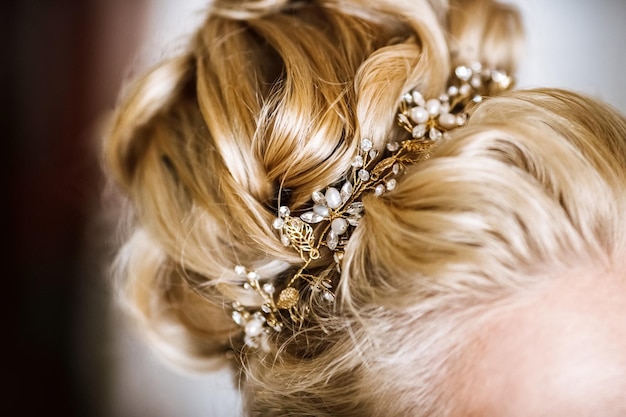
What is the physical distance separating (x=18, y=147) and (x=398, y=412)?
2.27 feet

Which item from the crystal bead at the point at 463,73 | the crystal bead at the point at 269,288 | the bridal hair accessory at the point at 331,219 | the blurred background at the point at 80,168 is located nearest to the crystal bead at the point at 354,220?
the bridal hair accessory at the point at 331,219

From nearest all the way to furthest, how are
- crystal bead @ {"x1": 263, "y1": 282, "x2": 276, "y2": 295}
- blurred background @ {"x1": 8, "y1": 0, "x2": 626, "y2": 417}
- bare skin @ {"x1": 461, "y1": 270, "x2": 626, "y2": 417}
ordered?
bare skin @ {"x1": 461, "y1": 270, "x2": 626, "y2": 417}, crystal bead @ {"x1": 263, "y1": 282, "x2": 276, "y2": 295}, blurred background @ {"x1": 8, "y1": 0, "x2": 626, "y2": 417}

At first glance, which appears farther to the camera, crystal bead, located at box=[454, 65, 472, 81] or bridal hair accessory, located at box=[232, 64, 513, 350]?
crystal bead, located at box=[454, 65, 472, 81]

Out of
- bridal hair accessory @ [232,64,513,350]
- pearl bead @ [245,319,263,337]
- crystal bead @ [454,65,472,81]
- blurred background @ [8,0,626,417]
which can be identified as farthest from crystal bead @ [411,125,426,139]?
blurred background @ [8,0,626,417]

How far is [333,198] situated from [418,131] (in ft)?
0.39

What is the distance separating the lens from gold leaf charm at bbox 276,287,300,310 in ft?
1.79

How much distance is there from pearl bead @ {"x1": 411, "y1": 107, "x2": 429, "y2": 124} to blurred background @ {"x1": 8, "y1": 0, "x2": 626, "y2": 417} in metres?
0.35

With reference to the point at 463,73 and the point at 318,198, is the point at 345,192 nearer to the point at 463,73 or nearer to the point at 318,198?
the point at 318,198

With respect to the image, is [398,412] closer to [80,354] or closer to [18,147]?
[80,354]

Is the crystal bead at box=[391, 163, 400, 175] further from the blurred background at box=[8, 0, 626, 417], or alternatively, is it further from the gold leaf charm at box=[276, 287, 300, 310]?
the blurred background at box=[8, 0, 626, 417]

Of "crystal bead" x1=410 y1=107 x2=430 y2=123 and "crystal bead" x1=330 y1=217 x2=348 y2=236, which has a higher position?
"crystal bead" x1=410 y1=107 x2=430 y2=123

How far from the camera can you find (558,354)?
1.49 feet

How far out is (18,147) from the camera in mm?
892

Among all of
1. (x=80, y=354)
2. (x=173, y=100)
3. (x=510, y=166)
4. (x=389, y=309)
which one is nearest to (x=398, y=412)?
(x=389, y=309)
